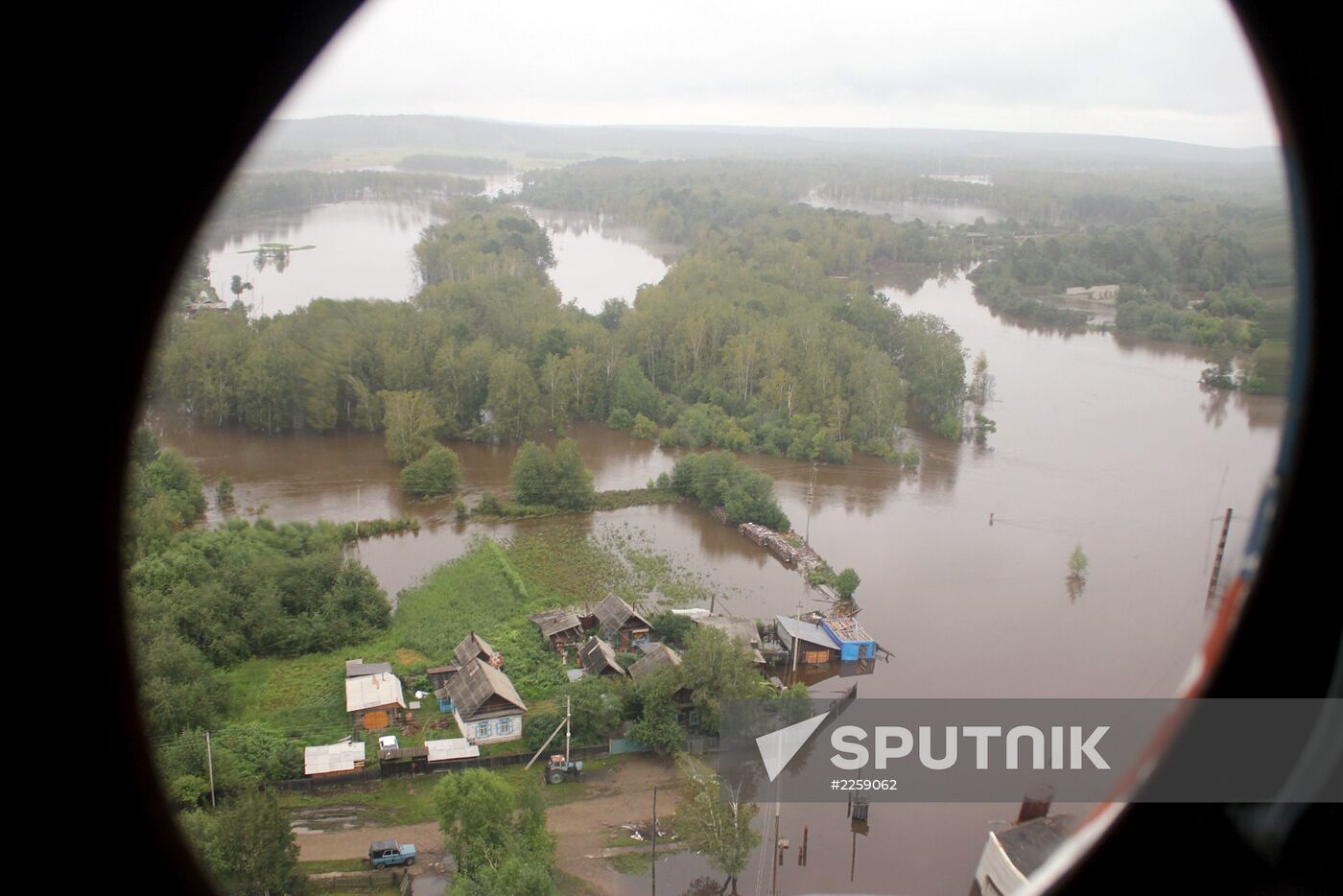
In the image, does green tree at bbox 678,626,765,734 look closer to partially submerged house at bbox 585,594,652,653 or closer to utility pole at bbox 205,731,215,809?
partially submerged house at bbox 585,594,652,653

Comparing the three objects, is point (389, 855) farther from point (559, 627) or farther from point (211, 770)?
point (559, 627)

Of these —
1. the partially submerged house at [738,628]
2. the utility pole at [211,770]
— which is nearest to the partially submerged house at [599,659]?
the partially submerged house at [738,628]

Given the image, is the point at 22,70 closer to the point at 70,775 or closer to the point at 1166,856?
the point at 70,775

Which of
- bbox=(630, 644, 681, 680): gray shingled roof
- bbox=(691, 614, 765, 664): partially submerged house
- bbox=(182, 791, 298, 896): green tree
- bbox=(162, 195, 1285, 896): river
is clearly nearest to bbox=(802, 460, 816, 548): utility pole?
bbox=(162, 195, 1285, 896): river

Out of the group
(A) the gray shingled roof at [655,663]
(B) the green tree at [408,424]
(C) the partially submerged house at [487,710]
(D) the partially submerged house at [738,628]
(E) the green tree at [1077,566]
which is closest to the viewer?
(C) the partially submerged house at [487,710]

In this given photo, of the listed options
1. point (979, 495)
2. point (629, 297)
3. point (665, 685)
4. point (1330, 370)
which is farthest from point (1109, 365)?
point (1330, 370)

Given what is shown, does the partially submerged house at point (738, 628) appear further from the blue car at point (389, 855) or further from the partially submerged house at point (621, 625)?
the blue car at point (389, 855)
